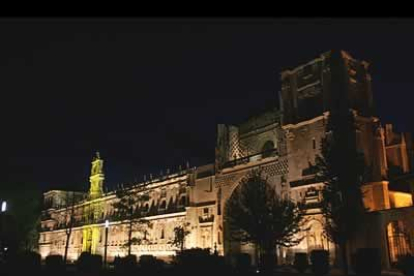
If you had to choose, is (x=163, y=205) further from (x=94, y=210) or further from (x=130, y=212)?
(x=94, y=210)

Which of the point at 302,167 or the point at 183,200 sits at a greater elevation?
the point at 302,167

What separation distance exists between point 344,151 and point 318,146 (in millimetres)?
7285

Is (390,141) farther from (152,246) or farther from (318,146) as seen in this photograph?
(152,246)

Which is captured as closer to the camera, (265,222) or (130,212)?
(265,222)

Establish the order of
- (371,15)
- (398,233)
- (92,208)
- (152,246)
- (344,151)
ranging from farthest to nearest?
(92,208) < (152,246) < (398,233) < (344,151) < (371,15)

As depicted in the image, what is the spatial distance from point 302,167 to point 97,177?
57558 millimetres

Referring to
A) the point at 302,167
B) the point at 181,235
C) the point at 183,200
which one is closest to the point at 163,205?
the point at 183,200

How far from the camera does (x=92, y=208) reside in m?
81.8

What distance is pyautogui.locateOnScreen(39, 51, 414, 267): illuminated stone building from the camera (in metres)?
35.1

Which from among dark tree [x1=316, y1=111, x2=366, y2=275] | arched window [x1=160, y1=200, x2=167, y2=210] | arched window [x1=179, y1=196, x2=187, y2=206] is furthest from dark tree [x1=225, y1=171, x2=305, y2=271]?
arched window [x1=160, y1=200, x2=167, y2=210]

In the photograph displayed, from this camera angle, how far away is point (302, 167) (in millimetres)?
39406

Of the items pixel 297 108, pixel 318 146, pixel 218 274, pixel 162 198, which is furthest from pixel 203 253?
pixel 162 198

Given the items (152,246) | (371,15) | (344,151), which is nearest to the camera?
(371,15)

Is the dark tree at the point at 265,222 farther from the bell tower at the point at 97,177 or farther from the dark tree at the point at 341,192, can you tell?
the bell tower at the point at 97,177
